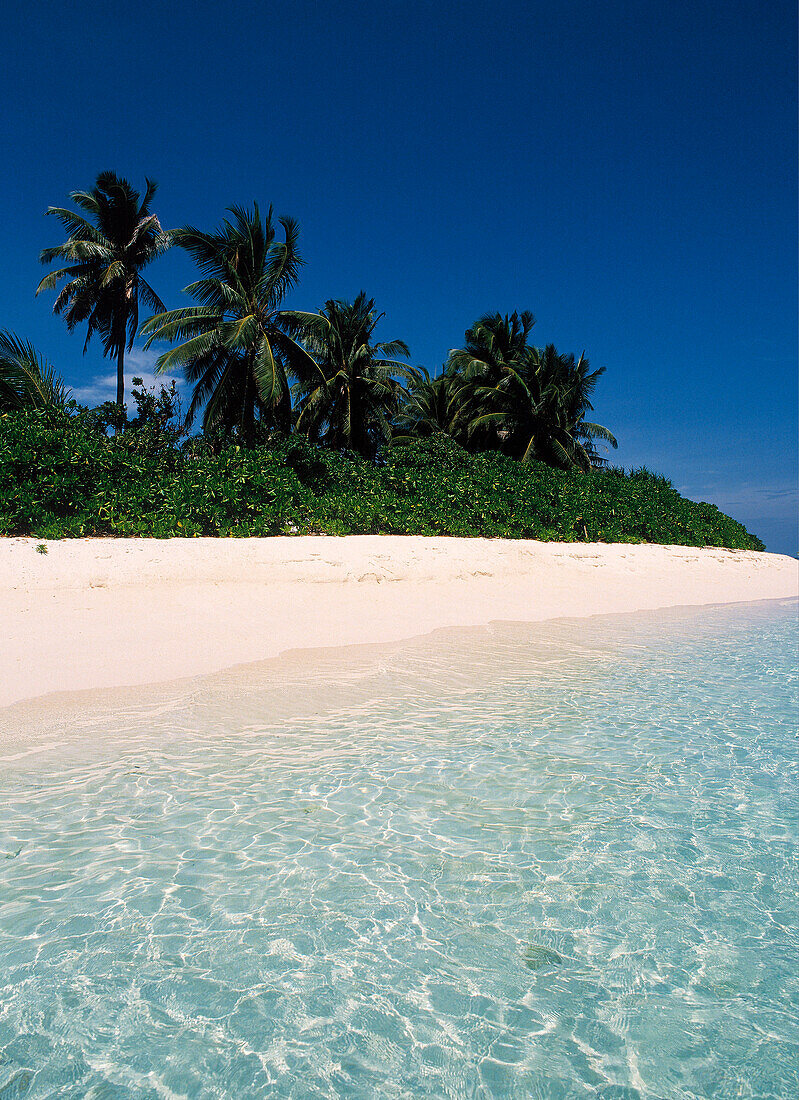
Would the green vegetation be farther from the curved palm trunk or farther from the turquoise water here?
the turquoise water

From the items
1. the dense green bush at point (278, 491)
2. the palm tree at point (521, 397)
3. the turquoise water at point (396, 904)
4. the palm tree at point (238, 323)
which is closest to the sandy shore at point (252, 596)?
the dense green bush at point (278, 491)

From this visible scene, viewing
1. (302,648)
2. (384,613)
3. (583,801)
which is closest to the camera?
(583,801)

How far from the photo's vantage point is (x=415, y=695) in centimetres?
604

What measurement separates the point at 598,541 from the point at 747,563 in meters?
6.27

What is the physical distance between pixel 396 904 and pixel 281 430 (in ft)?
68.1

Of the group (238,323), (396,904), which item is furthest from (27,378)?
(396,904)

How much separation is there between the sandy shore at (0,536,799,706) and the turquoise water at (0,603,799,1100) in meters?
1.85

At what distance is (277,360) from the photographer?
73.4ft

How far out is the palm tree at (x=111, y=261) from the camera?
87.4 feet

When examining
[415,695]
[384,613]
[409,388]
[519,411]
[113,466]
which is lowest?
[415,695]

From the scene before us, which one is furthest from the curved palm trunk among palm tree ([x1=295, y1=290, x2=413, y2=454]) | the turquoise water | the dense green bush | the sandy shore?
the turquoise water

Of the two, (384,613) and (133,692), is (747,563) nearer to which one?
(384,613)

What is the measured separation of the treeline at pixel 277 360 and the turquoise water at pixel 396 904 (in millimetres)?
12741

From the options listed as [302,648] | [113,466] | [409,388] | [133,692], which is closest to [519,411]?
[409,388]
